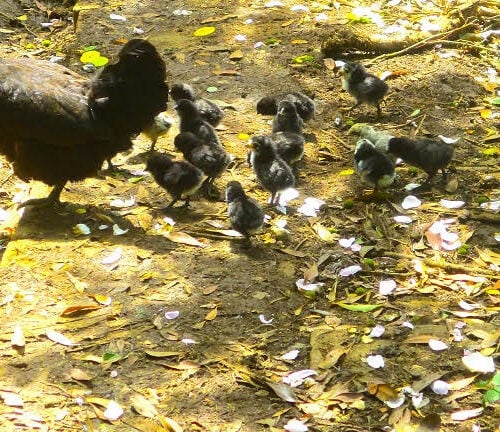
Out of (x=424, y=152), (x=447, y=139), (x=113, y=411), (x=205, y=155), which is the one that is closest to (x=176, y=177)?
(x=205, y=155)

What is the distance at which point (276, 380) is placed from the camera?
4.45m

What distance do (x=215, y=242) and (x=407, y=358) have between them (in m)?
1.83

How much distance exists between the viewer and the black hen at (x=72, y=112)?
19.0ft

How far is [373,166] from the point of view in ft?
20.1

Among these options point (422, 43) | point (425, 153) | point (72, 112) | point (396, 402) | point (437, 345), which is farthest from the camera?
point (422, 43)

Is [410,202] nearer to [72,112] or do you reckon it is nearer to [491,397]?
[491,397]

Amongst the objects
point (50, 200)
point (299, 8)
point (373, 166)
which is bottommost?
point (50, 200)

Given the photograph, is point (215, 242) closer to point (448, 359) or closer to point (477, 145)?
point (448, 359)

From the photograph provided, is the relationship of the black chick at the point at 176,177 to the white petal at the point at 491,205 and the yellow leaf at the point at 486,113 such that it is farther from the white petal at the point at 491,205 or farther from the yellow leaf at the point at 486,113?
the yellow leaf at the point at 486,113

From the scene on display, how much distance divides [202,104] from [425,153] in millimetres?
2115

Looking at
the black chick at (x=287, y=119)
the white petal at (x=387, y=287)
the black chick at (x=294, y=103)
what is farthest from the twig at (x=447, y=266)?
the black chick at (x=294, y=103)

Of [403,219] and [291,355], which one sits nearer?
[291,355]

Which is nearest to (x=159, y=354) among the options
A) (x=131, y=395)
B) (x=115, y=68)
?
(x=131, y=395)

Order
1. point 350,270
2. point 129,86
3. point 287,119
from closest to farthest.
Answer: point 350,270 → point 129,86 → point 287,119
